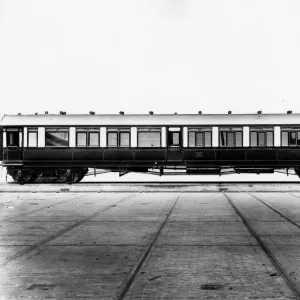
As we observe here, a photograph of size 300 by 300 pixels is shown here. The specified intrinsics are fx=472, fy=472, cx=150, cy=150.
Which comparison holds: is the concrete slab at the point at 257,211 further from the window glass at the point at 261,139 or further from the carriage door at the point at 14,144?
the carriage door at the point at 14,144

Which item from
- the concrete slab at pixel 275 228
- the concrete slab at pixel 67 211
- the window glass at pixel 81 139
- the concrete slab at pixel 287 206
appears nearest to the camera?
the concrete slab at pixel 275 228

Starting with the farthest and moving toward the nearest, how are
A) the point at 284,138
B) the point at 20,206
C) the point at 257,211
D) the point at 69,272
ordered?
the point at 284,138
the point at 20,206
the point at 257,211
the point at 69,272

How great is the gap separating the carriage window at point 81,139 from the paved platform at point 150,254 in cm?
1232

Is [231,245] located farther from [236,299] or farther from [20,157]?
[20,157]

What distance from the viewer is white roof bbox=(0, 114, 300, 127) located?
2420 cm

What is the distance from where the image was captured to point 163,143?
79.7 ft

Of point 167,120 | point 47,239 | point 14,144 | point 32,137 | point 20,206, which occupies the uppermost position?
point 167,120

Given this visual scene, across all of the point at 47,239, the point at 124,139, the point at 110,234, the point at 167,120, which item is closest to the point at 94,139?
the point at 124,139

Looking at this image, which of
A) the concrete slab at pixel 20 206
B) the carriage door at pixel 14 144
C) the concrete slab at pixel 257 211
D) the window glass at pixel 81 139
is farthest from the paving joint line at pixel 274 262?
the carriage door at pixel 14 144

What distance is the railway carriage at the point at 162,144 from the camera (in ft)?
79.0

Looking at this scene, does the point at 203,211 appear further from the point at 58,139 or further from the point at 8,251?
the point at 58,139

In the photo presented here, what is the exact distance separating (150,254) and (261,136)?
61.6ft

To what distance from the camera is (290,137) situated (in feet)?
79.3

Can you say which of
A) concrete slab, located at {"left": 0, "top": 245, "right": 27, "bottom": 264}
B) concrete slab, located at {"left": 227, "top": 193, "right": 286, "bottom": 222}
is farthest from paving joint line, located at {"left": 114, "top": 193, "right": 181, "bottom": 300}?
concrete slab, located at {"left": 227, "top": 193, "right": 286, "bottom": 222}
